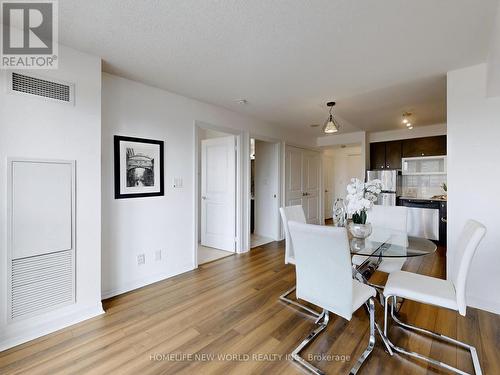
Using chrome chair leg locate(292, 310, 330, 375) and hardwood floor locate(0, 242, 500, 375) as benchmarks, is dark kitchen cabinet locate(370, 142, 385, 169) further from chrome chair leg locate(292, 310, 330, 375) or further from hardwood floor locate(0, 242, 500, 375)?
chrome chair leg locate(292, 310, 330, 375)

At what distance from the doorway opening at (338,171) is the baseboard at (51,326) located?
6583mm

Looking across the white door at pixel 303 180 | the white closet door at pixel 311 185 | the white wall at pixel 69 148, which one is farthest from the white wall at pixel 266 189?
the white wall at pixel 69 148

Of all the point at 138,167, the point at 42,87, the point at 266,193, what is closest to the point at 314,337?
the point at 138,167

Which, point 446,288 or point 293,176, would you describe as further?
point 293,176

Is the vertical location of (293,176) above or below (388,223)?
above

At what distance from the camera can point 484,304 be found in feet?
7.86

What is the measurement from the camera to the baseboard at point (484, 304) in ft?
7.66

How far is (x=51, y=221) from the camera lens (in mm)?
2043

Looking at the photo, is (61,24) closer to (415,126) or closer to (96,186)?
(96,186)

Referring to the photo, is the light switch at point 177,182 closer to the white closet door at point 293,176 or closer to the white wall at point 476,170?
the white closet door at point 293,176

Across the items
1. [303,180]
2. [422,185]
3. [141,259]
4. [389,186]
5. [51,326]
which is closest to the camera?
[51,326]

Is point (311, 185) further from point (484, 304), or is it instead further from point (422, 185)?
point (484, 304)

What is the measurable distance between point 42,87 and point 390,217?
145 inches

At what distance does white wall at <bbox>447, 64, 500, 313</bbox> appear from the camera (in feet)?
7.69
